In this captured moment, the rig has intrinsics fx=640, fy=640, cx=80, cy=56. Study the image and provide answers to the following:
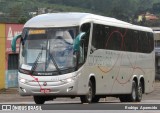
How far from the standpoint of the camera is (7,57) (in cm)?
4809

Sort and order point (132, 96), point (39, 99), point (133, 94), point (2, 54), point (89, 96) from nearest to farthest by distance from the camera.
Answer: point (89, 96)
point (39, 99)
point (132, 96)
point (133, 94)
point (2, 54)

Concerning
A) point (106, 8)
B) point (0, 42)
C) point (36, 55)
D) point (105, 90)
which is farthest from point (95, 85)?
point (106, 8)

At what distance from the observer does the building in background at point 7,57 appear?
47.5 metres

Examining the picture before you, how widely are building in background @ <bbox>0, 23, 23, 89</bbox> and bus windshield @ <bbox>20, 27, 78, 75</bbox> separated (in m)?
24.0

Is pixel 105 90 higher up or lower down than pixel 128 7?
lower down

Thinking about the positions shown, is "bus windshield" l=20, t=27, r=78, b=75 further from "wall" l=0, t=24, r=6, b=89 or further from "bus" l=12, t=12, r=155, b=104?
"wall" l=0, t=24, r=6, b=89

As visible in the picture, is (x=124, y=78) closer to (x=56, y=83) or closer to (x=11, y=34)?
(x=56, y=83)

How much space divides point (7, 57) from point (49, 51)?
25.7m

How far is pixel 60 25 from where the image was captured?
76.2 feet

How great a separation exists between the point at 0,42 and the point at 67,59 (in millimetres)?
25340

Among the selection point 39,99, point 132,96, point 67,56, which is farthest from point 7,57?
point 67,56

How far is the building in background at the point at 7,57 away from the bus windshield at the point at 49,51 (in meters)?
24.0

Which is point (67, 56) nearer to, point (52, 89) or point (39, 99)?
point (52, 89)

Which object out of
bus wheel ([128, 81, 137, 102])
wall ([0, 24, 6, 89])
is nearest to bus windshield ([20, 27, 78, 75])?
bus wheel ([128, 81, 137, 102])
